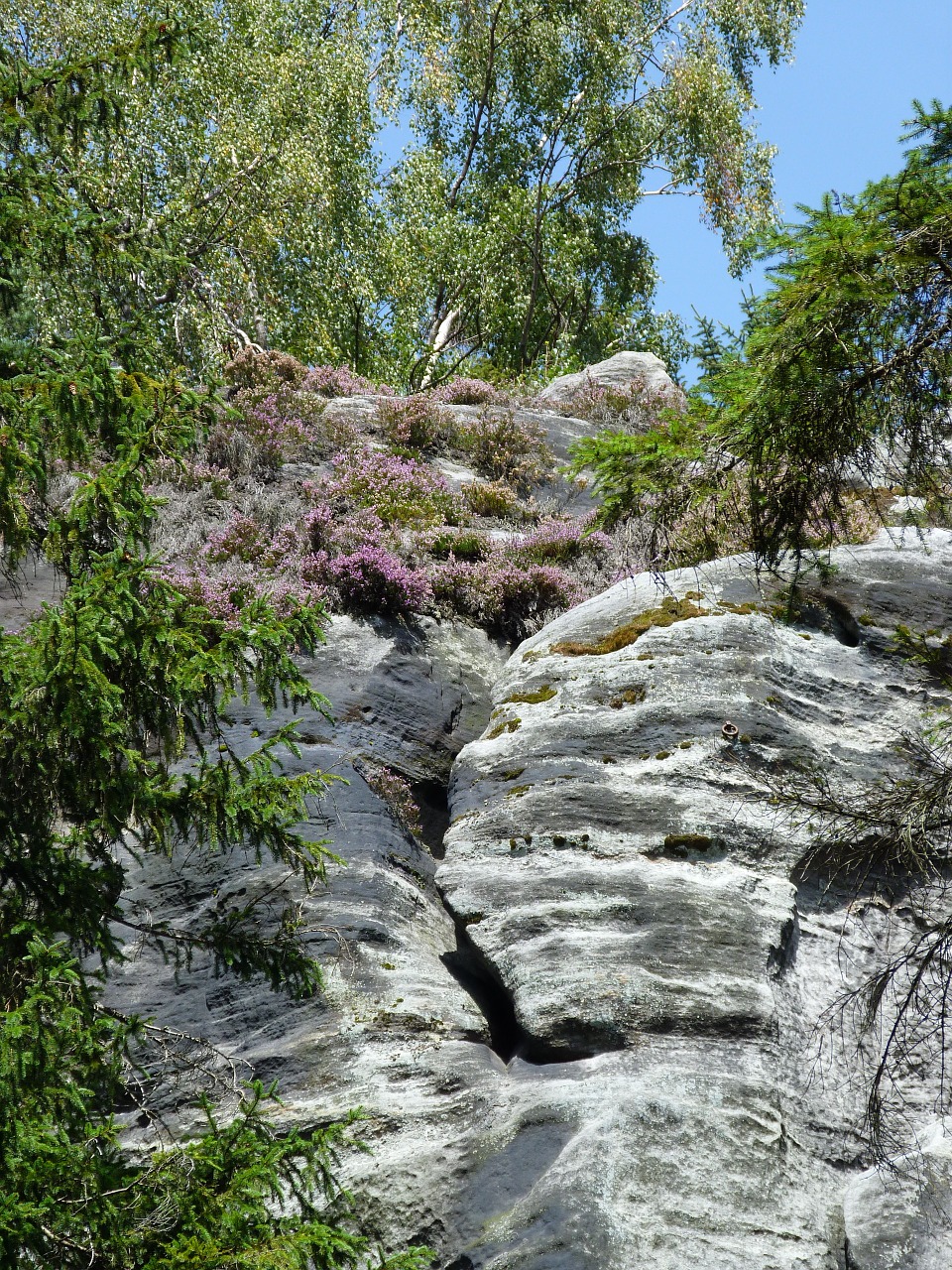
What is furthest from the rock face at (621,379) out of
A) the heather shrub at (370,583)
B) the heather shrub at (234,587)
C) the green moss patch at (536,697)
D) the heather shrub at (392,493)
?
the green moss patch at (536,697)

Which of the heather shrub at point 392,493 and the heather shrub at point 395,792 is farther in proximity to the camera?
the heather shrub at point 392,493

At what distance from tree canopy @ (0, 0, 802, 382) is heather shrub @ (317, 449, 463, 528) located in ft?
21.3

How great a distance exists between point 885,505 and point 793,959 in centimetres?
611

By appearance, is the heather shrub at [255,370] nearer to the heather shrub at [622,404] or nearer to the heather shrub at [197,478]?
the heather shrub at [197,478]

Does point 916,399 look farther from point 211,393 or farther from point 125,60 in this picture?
point 125,60

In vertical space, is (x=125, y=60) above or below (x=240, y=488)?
above

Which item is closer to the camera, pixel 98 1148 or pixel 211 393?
pixel 98 1148

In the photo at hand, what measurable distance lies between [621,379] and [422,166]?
38.1ft

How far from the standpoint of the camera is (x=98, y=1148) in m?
5.93

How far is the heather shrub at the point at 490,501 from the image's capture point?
14.3 m

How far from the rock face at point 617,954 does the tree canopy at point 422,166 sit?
488 inches

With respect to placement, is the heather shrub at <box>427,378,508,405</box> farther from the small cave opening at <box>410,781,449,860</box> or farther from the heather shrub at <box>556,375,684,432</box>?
the small cave opening at <box>410,781,449,860</box>

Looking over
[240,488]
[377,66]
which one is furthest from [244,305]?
[377,66]

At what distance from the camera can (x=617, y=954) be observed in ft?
23.5
